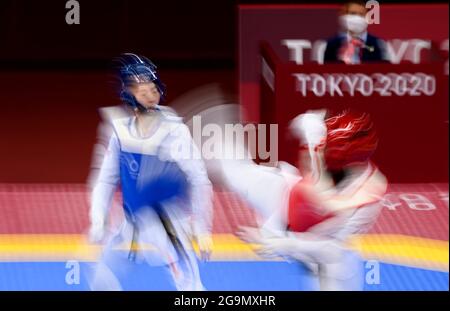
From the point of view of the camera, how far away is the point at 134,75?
6293 millimetres

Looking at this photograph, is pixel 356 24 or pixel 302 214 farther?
pixel 356 24

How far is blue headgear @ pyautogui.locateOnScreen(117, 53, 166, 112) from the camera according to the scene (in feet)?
20.6

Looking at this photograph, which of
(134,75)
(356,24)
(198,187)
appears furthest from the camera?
(356,24)

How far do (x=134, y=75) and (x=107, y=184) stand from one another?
1.84ft

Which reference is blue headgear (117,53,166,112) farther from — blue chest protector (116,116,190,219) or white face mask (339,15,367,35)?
white face mask (339,15,367,35)

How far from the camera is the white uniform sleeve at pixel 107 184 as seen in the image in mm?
6262

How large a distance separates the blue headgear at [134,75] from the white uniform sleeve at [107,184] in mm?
204

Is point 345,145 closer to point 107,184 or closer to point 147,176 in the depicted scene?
point 147,176

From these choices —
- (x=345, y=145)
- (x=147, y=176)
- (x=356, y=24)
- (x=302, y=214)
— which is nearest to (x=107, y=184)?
(x=147, y=176)

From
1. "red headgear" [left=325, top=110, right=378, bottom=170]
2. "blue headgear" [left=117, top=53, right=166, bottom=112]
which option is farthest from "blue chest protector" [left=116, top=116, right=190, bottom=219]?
"red headgear" [left=325, top=110, right=378, bottom=170]

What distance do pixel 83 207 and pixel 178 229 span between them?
2.52m

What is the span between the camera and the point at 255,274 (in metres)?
7.29

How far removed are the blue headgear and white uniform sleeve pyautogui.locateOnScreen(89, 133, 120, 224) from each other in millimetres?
204

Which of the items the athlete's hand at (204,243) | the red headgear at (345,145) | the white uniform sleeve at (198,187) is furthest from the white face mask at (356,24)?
the athlete's hand at (204,243)
